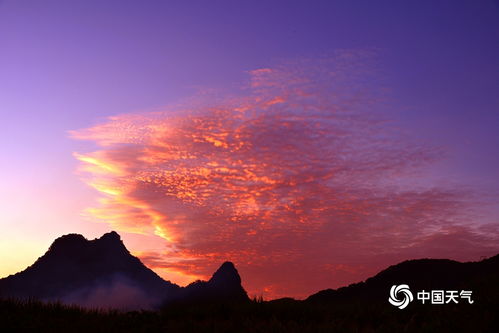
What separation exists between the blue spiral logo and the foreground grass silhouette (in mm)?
304

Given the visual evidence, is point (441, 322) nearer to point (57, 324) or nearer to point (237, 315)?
point (237, 315)

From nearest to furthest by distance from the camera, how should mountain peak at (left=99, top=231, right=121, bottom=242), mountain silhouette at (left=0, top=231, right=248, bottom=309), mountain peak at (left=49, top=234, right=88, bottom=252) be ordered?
mountain silhouette at (left=0, top=231, right=248, bottom=309) < mountain peak at (left=99, top=231, right=121, bottom=242) < mountain peak at (left=49, top=234, right=88, bottom=252)

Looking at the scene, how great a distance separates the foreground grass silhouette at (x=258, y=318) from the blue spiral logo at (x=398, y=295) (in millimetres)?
304

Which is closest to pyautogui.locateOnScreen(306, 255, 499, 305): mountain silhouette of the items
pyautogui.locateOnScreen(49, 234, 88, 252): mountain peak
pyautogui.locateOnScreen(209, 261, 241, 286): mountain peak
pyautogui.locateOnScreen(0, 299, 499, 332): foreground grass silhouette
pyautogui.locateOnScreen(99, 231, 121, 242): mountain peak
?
pyautogui.locateOnScreen(0, 299, 499, 332): foreground grass silhouette

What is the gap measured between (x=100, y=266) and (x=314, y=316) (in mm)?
119514

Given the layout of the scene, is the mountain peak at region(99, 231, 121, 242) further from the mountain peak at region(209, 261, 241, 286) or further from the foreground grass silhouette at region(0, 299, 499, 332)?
the foreground grass silhouette at region(0, 299, 499, 332)

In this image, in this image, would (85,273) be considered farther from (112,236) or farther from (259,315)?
(259,315)

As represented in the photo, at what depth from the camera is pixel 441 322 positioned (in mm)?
12039

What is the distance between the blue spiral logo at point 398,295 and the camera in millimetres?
14752

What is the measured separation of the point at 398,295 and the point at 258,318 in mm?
5086

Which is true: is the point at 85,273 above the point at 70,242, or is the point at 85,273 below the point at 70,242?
below

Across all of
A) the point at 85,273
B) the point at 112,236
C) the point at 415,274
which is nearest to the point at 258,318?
the point at 415,274

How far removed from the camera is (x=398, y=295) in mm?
15367

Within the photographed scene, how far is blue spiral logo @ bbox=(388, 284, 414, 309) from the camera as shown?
14752 millimetres
